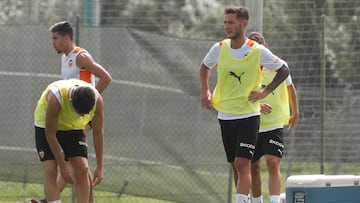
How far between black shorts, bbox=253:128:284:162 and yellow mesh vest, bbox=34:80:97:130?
214 cm

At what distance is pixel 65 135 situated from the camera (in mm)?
10102

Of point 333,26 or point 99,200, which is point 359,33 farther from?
point 99,200

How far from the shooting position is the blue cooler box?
381 inches

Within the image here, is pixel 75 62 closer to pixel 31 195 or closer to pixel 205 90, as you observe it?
pixel 205 90

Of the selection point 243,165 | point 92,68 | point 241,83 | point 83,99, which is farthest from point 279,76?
point 83,99

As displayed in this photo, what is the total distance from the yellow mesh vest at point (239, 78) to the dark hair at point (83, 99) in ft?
5.69

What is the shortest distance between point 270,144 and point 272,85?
3.48 feet

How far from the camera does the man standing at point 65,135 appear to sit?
9633 mm

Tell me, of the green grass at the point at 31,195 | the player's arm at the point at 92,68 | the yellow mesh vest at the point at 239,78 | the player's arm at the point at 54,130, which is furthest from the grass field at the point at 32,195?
the player's arm at the point at 54,130

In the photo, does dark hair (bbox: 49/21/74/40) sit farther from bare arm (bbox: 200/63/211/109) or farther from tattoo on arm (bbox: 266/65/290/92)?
tattoo on arm (bbox: 266/65/290/92)

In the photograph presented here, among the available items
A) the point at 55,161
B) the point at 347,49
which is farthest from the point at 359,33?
the point at 55,161

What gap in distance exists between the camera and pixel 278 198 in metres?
11.2

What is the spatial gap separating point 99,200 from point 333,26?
11.8ft

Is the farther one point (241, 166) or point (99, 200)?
point (99, 200)
